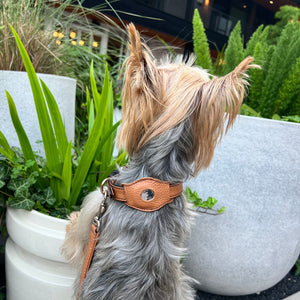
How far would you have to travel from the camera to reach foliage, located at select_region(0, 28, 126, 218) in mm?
1778

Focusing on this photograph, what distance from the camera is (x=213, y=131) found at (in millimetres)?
1228

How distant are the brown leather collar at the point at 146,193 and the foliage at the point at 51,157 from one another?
2.13ft

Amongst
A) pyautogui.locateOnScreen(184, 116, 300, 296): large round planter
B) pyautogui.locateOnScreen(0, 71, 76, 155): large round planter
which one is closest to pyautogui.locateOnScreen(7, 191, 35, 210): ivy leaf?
pyautogui.locateOnScreen(0, 71, 76, 155): large round planter

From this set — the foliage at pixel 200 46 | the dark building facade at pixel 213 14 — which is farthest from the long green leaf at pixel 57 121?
the dark building facade at pixel 213 14

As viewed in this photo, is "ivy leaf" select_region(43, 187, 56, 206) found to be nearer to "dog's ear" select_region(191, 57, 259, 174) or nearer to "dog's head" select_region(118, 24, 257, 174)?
"dog's head" select_region(118, 24, 257, 174)

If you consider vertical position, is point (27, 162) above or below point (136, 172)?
below

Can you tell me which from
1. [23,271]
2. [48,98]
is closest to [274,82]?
[48,98]

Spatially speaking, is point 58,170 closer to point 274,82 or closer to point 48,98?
point 48,98

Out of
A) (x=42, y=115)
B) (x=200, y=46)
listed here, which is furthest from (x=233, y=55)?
(x=42, y=115)

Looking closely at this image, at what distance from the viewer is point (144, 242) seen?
1.25 m

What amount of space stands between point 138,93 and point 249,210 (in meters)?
1.37

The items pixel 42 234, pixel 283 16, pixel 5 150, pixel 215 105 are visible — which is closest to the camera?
pixel 215 105

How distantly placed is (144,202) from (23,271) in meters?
0.97

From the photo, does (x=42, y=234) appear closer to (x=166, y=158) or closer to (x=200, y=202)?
(x=166, y=158)
